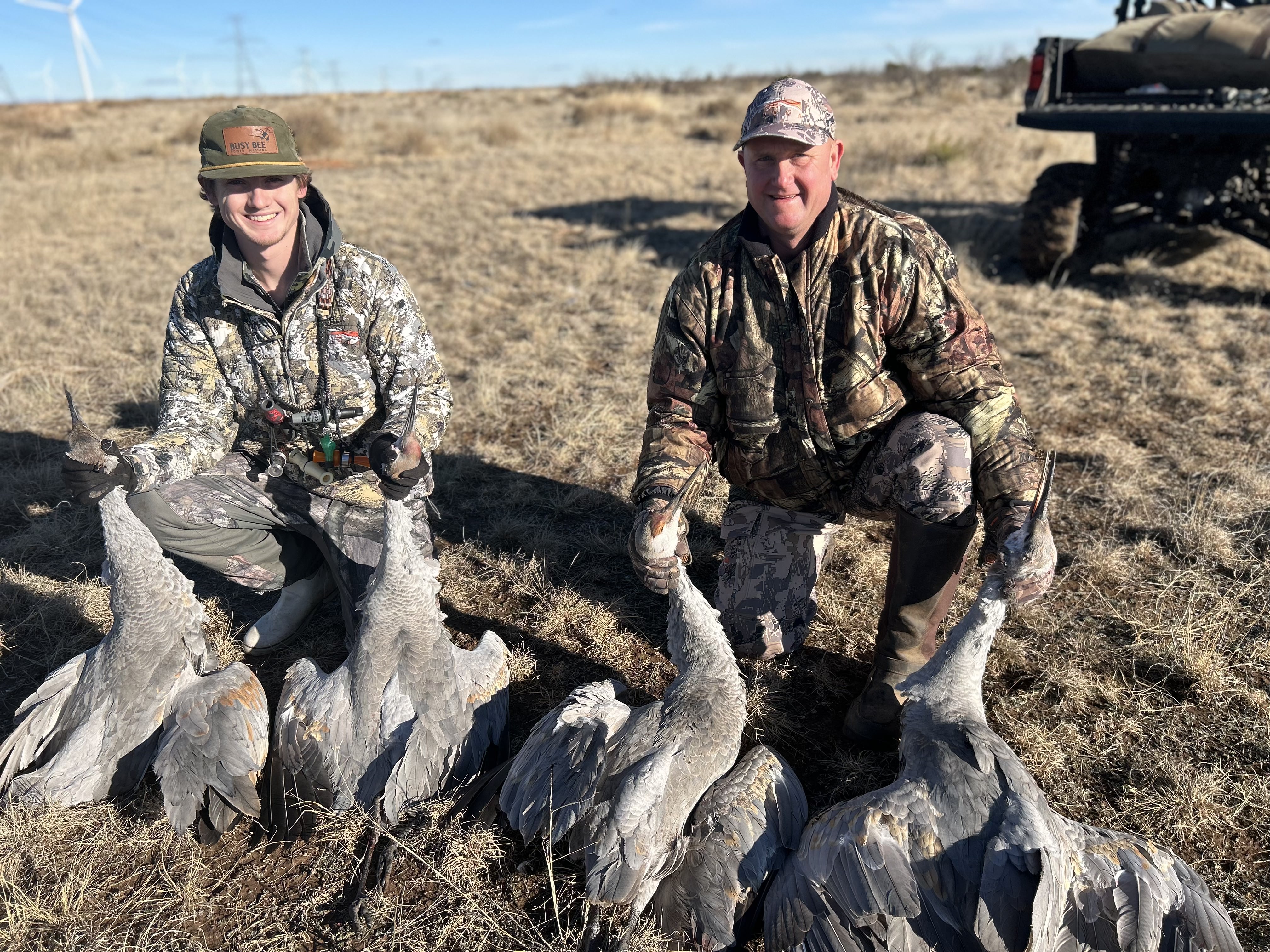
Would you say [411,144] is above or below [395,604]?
above

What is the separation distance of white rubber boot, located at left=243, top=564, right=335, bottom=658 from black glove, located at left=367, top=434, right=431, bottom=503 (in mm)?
1085

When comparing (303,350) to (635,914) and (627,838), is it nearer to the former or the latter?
(627,838)

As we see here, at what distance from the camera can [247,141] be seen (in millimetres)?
3051

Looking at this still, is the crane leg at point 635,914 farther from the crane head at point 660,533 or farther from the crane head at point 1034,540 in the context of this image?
the crane head at point 1034,540

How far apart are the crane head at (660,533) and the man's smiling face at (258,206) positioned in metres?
1.91

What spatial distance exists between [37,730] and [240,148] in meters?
2.23

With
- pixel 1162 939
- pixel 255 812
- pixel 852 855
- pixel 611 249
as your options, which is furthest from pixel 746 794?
pixel 611 249

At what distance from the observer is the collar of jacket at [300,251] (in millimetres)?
3234

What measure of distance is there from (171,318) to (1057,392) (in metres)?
5.43

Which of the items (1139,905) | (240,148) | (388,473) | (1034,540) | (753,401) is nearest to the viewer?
(1139,905)

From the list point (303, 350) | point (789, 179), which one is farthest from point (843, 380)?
point (303, 350)

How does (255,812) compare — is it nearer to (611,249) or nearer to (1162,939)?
(1162,939)

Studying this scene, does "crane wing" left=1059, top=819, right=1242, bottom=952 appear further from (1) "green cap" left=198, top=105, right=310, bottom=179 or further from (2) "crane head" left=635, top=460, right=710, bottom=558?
(1) "green cap" left=198, top=105, right=310, bottom=179

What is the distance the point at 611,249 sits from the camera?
9.20 metres
